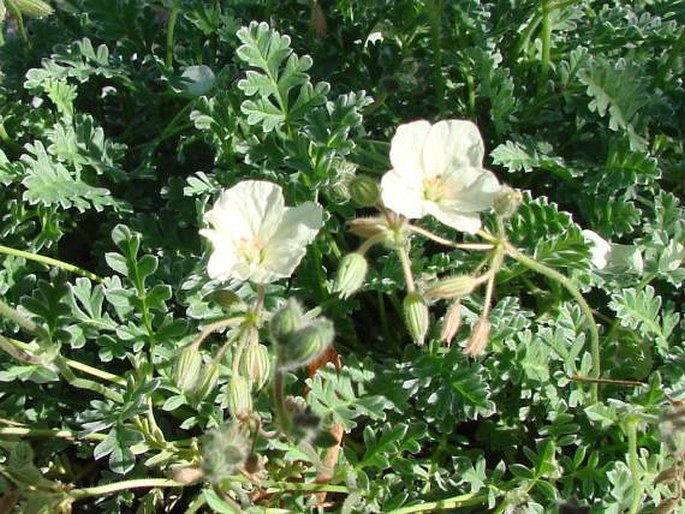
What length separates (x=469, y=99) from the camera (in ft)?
9.46

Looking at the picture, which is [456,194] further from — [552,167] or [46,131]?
[46,131]

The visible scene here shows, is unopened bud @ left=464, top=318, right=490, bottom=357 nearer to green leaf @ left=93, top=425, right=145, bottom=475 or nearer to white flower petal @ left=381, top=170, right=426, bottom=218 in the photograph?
white flower petal @ left=381, top=170, right=426, bottom=218

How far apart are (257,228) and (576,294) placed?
0.68m

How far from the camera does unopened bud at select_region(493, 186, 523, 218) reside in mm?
1947

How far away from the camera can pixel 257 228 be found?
2141 mm

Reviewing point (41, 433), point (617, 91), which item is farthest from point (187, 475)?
point (617, 91)

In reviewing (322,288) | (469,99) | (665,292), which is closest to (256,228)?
(322,288)

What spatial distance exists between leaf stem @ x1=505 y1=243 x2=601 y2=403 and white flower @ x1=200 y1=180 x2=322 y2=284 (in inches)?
16.4

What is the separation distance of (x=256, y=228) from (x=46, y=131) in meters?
0.82

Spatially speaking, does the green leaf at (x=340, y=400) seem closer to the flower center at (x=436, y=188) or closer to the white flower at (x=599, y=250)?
the flower center at (x=436, y=188)

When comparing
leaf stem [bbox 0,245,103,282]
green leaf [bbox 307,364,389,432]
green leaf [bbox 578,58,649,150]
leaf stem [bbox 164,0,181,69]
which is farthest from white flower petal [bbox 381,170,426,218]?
leaf stem [bbox 164,0,181,69]

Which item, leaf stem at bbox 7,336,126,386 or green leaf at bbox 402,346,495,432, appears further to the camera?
green leaf at bbox 402,346,495,432

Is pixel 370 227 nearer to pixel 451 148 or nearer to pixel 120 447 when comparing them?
pixel 451 148

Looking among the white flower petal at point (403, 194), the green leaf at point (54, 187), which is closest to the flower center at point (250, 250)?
the white flower petal at point (403, 194)
